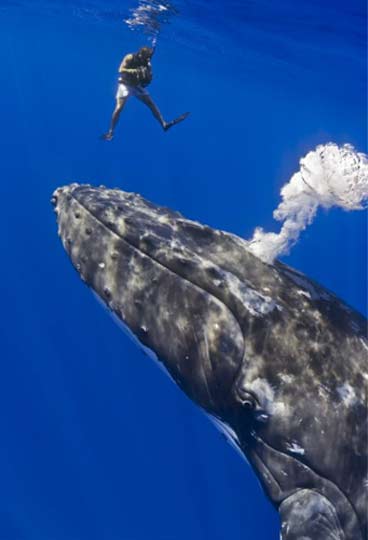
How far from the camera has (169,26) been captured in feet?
118

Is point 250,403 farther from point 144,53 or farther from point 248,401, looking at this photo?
point 144,53

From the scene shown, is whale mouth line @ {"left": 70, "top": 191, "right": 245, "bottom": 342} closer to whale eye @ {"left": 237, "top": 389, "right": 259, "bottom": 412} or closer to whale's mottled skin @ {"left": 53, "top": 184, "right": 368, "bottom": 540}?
whale's mottled skin @ {"left": 53, "top": 184, "right": 368, "bottom": 540}

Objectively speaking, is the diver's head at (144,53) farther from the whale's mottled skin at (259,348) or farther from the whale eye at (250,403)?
the whale eye at (250,403)

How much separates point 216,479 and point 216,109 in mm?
84285

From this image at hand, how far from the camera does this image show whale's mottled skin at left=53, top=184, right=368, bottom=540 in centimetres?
491

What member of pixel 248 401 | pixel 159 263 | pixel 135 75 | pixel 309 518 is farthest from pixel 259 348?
pixel 135 75

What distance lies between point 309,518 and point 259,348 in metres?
1.47

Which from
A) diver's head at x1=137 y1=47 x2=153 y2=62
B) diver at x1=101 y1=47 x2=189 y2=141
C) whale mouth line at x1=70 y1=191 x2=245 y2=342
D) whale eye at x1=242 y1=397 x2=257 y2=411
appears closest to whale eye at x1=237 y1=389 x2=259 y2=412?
whale eye at x1=242 y1=397 x2=257 y2=411

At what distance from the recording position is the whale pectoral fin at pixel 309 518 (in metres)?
4.64

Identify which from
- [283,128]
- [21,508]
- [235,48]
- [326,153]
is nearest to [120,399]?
[21,508]

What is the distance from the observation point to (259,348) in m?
5.09

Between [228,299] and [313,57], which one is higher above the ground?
[313,57]

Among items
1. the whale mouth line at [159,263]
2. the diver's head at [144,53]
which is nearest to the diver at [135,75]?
the diver's head at [144,53]

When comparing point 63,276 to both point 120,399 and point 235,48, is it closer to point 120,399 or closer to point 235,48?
point 120,399
